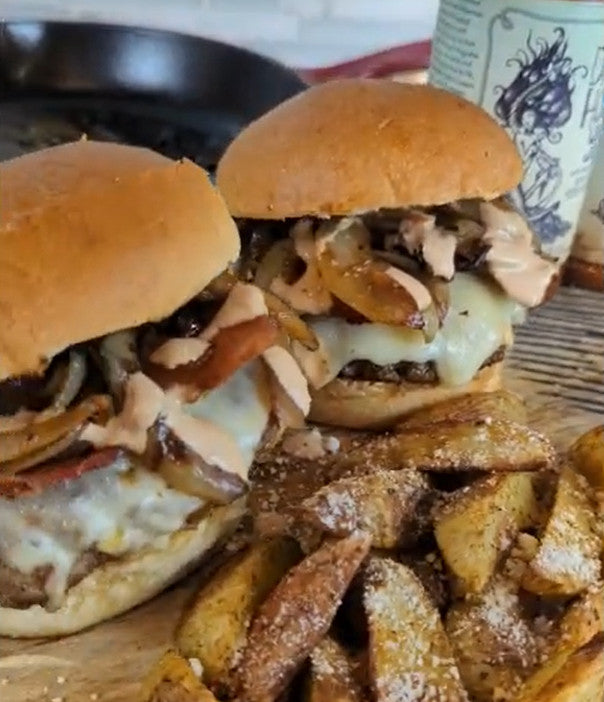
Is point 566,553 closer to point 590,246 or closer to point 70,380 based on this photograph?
point 70,380

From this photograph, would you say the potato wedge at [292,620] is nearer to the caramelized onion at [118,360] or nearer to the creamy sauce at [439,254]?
the caramelized onion at [118,360]

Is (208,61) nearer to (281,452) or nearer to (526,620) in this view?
(281,452)

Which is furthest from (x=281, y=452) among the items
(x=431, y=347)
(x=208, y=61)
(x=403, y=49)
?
(x=403, y=49)

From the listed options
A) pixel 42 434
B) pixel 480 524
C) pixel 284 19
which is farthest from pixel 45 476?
pixel 284 19

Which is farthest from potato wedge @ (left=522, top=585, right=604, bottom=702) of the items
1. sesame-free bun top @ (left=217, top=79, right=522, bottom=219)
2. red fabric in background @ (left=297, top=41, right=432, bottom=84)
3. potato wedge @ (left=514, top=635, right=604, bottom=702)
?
red fabric in background @ (left=297, top=41, right=432, bottom=84)

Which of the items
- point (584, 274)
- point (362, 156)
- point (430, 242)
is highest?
point (362, 156)

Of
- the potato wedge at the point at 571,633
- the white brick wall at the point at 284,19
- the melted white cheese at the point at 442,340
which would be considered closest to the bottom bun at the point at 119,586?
the melted white cheese at the point at 442,340
